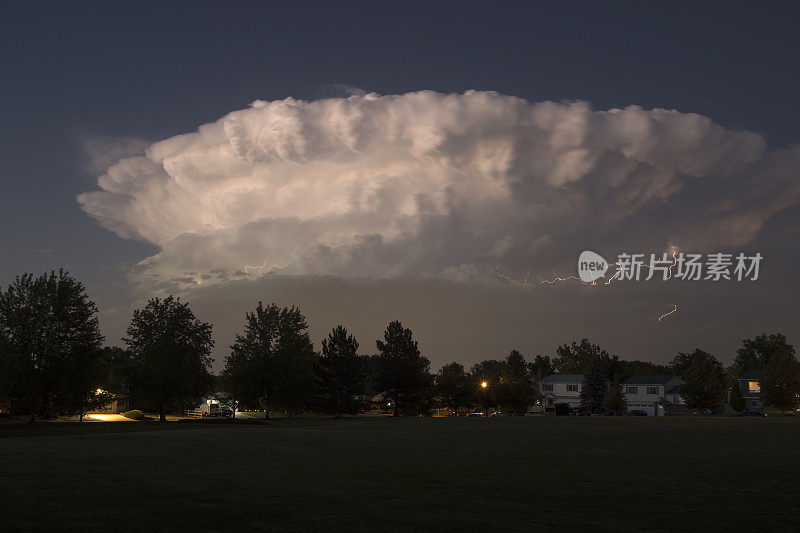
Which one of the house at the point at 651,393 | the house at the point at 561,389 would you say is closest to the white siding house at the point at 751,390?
the house at the point at 651,393

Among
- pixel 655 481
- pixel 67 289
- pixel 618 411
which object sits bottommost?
pixel 618 411

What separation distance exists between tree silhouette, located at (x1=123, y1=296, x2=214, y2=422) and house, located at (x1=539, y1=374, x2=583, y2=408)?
4231 inches

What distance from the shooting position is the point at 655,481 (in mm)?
18172

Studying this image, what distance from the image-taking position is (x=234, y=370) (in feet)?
318

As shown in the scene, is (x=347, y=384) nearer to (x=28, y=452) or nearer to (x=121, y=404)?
(x=121, y=404)

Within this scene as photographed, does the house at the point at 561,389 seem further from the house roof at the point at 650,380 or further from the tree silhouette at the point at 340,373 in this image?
the tree silhouette at the point at 340,373

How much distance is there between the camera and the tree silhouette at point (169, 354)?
78.9 metres

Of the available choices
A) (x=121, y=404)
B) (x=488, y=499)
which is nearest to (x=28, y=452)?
(x=488, y=499)

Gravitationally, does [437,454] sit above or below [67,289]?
below

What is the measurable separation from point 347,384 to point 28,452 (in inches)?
3116

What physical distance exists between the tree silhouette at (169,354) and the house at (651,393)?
4028 inches

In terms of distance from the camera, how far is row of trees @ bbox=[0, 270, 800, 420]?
216 ft

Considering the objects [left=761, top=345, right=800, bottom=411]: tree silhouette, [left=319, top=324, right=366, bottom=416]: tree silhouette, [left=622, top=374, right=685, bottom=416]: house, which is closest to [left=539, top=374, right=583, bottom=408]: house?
[left=622, top=374, right=685, bottom=416]: house

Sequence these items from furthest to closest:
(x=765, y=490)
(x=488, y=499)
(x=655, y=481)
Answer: (x=655, y=481)
(x=765, y=490)
(x=488, y=499)
